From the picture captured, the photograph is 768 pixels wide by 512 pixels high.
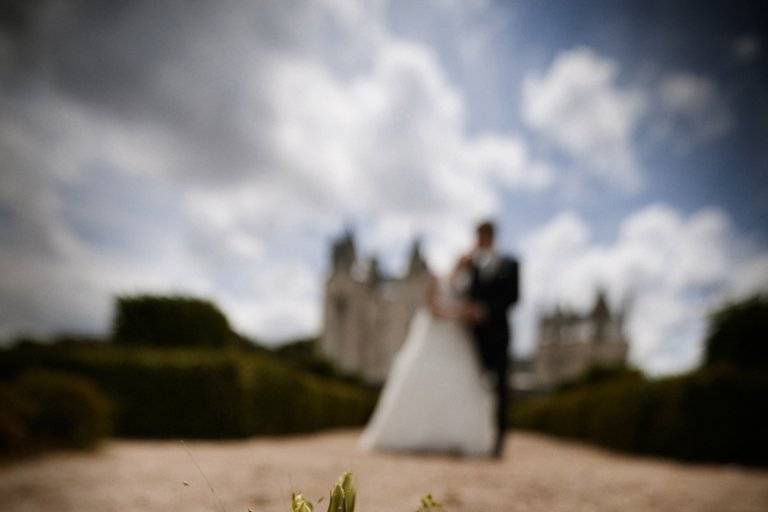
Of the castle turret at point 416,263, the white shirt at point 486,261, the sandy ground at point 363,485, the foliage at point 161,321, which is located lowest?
the sandy ground at point 363,485

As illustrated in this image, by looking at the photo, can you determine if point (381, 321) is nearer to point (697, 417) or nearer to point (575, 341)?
point (575, 341)

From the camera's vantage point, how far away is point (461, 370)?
5.76m

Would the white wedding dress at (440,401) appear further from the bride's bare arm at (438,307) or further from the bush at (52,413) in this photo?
the bush at (52,413)

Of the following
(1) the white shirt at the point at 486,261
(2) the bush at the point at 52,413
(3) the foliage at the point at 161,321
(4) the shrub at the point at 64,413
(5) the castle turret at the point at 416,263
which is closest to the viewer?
(2) the bush at the point at 52,413

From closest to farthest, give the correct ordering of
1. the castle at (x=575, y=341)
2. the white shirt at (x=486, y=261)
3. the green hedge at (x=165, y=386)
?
1. the white shirt at (x=486, y=261)
2. the green hedge at (x=165, y=386)
3. the castle at (x=575, y=341)

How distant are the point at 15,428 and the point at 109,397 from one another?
2436 mm

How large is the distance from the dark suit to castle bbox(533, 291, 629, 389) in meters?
46.9

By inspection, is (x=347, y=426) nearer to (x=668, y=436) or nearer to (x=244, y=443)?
(x=244, y=443)

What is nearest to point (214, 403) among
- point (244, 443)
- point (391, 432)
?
point (244, 443)

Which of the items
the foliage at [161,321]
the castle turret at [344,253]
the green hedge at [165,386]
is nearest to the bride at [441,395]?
the green hedge at [165,386]

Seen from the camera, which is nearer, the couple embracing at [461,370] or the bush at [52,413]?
the bush at [52,413]

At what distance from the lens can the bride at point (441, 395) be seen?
18.1 ft

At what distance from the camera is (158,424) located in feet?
22.7

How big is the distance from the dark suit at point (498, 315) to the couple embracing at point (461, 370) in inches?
0.5
